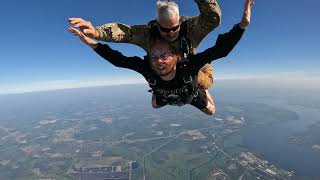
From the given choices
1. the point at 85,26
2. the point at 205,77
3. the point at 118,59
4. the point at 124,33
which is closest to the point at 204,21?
the point at 124,33

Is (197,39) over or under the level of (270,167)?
over

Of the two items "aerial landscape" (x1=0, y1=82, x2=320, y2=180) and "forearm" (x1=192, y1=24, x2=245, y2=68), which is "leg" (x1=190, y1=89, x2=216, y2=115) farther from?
"aerial landscape" (x1=0, y1=82, x2=320, y2=180)

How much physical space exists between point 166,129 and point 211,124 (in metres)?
18.1

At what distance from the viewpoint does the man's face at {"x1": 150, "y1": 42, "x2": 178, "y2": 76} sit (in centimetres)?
466

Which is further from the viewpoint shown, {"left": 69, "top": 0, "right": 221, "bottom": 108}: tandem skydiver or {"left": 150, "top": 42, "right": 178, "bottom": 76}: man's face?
{"left": 150, "top": 42, "right": 178, "bottom": 76}: man's face

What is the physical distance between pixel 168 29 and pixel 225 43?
90 cm

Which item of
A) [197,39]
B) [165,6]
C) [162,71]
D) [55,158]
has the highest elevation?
[165,6]

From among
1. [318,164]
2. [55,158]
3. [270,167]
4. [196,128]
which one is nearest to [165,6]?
[270,167]

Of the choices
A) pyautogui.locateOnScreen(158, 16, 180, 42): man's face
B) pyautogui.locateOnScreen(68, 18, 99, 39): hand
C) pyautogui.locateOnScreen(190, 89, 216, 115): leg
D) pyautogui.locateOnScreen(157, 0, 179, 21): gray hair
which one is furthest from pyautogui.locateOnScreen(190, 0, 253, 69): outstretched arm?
pyautogui.locateOnScreen(190, 89, 216, 115): leg

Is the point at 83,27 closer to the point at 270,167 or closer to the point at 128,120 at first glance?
the point at 270,167

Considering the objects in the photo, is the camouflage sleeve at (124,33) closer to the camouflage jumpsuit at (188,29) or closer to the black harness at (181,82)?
the camouflage jumpsuit at (188,29)

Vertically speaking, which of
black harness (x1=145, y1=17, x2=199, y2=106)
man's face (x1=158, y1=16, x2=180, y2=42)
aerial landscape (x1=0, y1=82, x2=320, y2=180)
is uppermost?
man's face (x1=158, y1=16, x2=180, y2=42)

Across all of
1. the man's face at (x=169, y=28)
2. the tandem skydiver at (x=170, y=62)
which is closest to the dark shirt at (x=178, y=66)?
the tandem skydiver at (x=170, y=62)

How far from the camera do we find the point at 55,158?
250ft
